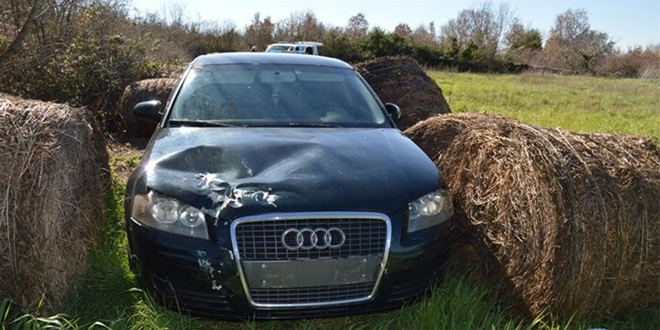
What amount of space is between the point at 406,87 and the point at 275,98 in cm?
406

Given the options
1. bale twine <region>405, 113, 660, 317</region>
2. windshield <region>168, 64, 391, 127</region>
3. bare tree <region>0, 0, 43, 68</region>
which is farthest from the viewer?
bare tree <region>0, 0, 43, 68</region>

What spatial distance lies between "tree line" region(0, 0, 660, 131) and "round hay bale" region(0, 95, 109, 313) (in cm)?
471

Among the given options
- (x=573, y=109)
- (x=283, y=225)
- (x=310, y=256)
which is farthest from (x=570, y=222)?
(x=573, y=109)

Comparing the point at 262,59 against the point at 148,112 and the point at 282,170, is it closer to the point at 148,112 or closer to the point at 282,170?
the point at 148,112

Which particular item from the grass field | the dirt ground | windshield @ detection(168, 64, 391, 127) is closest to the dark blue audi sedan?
the grass field

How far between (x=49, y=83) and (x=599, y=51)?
1795 inches

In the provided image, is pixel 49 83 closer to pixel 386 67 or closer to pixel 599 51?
pixel 386 67

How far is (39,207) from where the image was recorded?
106 inches

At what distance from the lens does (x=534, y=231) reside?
3037 millimetres

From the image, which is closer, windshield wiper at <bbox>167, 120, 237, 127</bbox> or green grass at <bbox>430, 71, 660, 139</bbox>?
windshield wiper at <bbox>167, 120, 237, 127</bbox>

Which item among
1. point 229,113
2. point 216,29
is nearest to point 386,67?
point 229,113

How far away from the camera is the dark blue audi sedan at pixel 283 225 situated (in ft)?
8.58

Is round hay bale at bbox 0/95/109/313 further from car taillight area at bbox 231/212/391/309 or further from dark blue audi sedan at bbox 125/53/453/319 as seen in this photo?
car taillight area at bbox 231/212/391/309

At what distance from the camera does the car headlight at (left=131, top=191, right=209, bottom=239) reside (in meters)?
2.66
